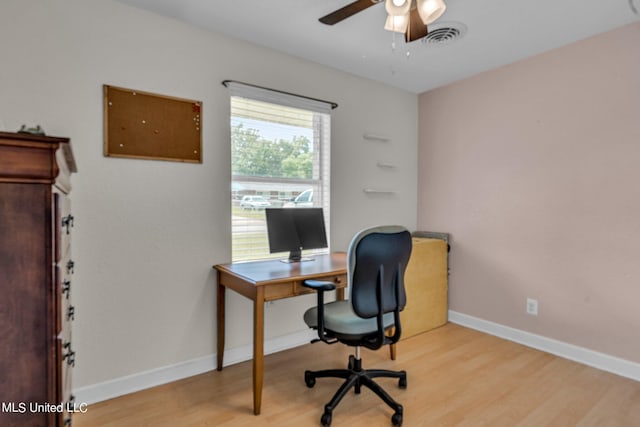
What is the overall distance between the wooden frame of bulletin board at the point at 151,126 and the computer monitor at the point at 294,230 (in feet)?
2.23

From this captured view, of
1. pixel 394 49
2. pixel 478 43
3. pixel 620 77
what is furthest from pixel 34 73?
pixel 620 77

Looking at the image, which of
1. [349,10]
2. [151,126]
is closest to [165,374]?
[151,126]

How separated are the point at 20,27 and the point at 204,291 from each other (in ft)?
5.89

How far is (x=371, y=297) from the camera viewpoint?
1.83 metres

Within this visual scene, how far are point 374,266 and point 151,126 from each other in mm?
1622

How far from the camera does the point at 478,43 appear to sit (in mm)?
2545

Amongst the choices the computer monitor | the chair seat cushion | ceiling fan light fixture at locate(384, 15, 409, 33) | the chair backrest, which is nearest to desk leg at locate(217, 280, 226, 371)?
the computer monitor

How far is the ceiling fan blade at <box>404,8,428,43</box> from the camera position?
1.70 meters

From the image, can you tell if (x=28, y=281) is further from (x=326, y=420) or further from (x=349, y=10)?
(x=349, y=10)

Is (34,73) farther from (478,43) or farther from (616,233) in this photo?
(616,233)

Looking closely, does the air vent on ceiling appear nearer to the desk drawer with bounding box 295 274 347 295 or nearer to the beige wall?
the beige wall

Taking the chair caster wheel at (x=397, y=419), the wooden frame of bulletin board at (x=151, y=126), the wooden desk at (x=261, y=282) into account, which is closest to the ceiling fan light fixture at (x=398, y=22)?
the wooden frame of bulletin board at (x=151, y=126)

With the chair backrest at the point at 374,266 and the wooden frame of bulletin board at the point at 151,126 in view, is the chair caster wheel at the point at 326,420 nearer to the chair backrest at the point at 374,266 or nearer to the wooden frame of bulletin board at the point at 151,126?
the chair backrest at the point at 374,266

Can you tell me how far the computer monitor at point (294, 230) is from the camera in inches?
97.1
